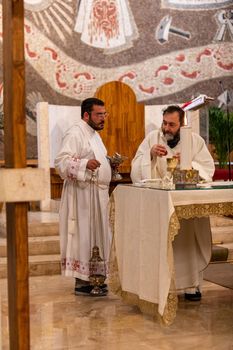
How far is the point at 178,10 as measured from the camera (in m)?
13.3

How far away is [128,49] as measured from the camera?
13.0m

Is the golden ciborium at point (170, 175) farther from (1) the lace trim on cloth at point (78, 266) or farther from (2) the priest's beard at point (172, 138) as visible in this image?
(1) the lace trim on cloth at point (78, 266)

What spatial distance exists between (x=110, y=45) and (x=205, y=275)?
709 centimetres

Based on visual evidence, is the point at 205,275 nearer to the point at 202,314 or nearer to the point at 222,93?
the point at 202,314

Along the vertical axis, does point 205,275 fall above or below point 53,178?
below

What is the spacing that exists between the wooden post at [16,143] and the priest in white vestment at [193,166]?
2.89 metres

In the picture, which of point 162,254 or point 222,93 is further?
point 222,93

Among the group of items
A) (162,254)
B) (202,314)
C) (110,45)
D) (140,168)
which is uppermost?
(110,45)

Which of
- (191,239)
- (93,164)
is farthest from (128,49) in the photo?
(191,239)

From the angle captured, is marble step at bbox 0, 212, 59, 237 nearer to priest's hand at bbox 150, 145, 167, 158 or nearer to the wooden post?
priest's hand at bbox 150, 145, 167, 158

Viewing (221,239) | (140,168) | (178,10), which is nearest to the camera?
(140,168)

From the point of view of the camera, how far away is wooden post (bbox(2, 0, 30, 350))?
3.19 m

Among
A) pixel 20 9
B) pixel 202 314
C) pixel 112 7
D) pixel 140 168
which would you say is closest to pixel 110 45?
pixel 112 7

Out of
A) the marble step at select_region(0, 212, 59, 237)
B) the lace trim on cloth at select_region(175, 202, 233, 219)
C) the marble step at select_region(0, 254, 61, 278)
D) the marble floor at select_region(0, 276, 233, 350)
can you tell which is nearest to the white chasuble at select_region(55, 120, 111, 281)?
the marble floor at select_region(0, 276, 233, 350)
